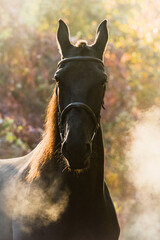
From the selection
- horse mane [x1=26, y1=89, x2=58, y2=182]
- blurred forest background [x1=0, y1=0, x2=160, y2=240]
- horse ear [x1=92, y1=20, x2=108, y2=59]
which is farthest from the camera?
blurred forest background [x1=0, y1=0, x2=160, y2=240]

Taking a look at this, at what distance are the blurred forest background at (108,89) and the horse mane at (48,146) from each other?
4.16m

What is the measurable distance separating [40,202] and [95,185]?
0.46 m

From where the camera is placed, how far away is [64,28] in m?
3.71

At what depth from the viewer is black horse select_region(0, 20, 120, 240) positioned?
3223 millimetres

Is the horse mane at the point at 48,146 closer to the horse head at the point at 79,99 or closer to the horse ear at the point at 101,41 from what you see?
the horse head at the point at 79,99

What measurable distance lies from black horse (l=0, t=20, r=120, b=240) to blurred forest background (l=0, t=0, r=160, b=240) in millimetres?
4182

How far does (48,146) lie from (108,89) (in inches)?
268

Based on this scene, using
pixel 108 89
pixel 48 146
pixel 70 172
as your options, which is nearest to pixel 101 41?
pixel 48 146

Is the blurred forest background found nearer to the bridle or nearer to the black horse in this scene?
the black horse

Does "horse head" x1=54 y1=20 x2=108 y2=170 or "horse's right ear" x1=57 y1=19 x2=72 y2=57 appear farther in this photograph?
"horse's right ear" x1=57 y1=19 x2=72 y2=57

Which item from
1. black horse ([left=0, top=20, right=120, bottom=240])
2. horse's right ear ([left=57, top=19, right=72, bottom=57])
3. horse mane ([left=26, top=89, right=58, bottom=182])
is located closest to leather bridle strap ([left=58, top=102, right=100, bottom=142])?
black horse ([left=0, top=20, right=120, bottom=240])

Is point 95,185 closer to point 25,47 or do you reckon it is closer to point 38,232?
point 38,232

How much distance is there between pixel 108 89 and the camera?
33.4 feet

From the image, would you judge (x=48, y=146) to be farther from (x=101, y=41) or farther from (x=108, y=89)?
(x=108, y=89)
